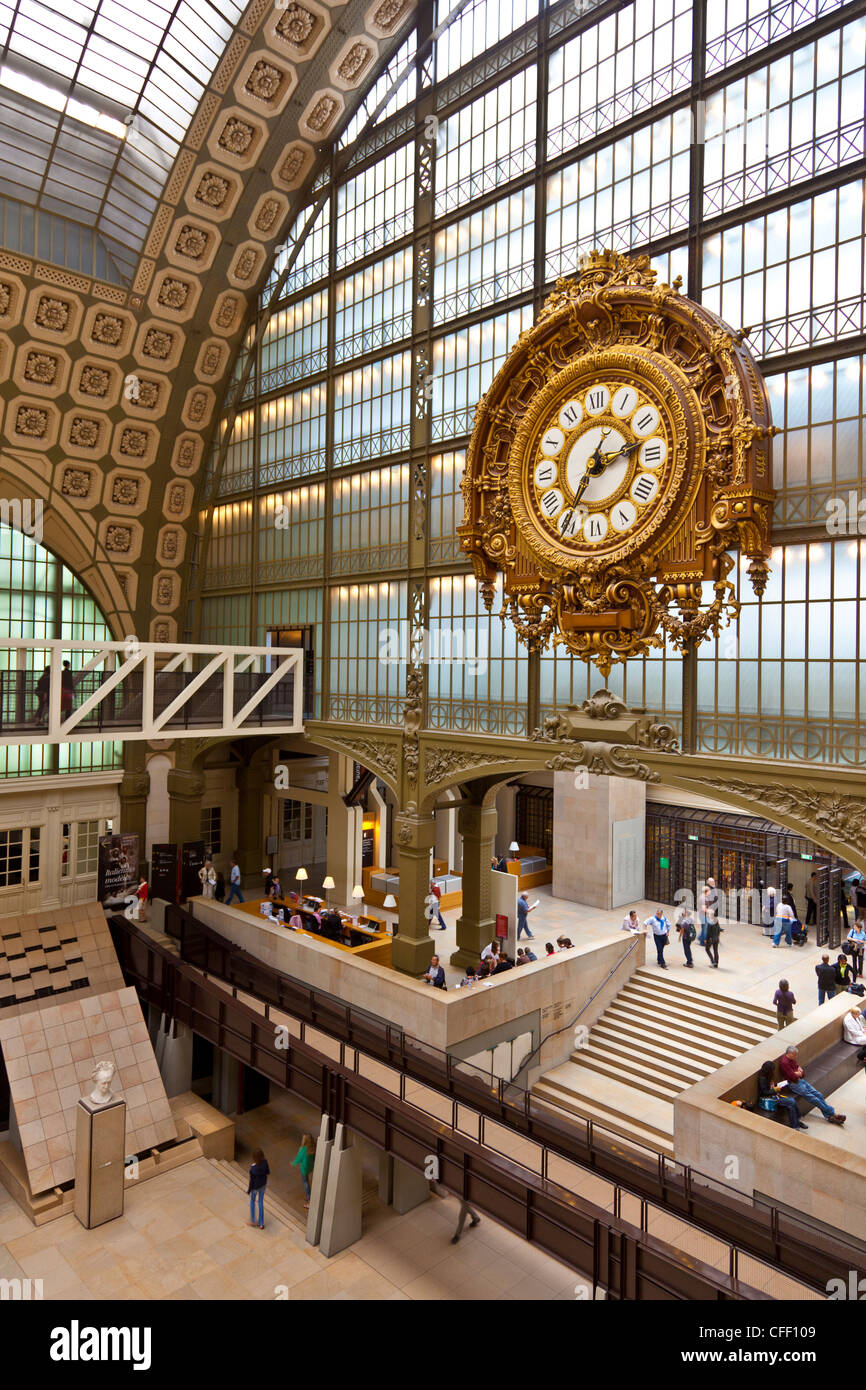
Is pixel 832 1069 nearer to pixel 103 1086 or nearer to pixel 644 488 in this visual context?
pixel 644 488

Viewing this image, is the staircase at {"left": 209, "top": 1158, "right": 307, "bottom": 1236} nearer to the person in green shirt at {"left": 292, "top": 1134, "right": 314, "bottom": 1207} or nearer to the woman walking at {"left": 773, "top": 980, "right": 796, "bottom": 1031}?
the person in green shirt at {"left": 292, "top": 1134, "right": 314, "bottom": 1207}

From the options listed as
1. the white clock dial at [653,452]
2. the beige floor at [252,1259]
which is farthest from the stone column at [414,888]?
the white clock dial at [653,452]

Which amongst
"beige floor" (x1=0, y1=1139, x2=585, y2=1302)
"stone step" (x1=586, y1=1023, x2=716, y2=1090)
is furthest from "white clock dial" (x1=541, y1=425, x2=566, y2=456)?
"beige floor" (x1=0, y1=1139, x2=585, y2=1302)

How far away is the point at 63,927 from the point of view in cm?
2408

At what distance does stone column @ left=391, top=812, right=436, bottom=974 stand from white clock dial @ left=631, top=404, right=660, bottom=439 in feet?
33.8

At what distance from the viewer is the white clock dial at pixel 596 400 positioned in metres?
15.7

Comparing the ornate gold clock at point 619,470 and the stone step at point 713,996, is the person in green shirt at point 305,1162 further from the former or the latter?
the ornate gold clock at point 619,470

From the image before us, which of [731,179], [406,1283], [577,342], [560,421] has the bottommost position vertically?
[406,1283]

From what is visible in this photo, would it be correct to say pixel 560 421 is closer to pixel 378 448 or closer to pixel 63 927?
pixel 378 448

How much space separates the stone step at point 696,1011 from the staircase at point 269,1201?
9410 millimetres

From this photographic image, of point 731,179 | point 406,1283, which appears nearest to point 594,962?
point 406,1283

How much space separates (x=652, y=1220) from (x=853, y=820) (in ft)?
21.3

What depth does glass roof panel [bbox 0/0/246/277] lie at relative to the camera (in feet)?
67.6

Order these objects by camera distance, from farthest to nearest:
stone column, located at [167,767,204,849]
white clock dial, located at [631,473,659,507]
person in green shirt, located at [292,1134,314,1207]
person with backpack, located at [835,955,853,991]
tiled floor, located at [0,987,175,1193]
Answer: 1. stone column, located at [167,767,204,849]
2. person with backpack, located at [835,955,853,991]
3. tiled floor, located at [0,987,175,1193]
4. person in green shirt, located at [292,1134,314,1207]
5. white clock dial, located at [631,473,659,507]
